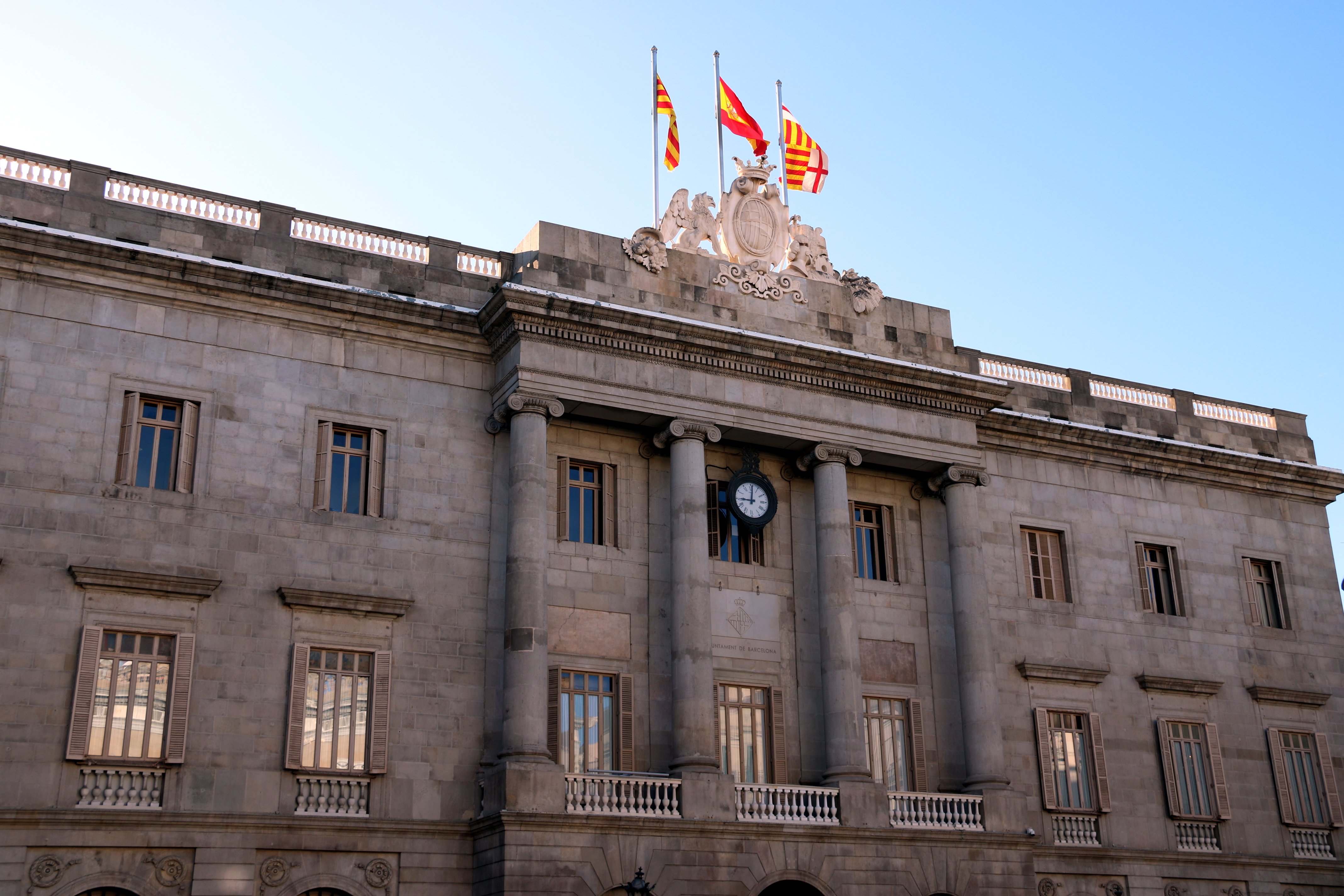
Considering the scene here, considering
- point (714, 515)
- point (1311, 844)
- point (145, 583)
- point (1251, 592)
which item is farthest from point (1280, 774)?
point (145, 583)

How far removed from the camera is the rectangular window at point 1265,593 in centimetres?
3572

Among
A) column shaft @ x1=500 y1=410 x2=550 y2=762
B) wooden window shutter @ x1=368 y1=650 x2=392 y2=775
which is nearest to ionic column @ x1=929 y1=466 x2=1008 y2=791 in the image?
column shaft @ x1=500 y1=410 x2=550 y2=762

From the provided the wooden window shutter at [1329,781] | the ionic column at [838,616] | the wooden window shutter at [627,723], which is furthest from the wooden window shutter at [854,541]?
the wooden window shutter at [1329,781]

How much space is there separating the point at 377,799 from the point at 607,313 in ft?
33.3

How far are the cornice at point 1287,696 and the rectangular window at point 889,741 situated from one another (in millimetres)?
A: 9944

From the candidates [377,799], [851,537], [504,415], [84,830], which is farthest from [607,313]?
[84,830]

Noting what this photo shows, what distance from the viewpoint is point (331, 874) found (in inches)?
945

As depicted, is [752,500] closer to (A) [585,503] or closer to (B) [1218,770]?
(A) [585,503]

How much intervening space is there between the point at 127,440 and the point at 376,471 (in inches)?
176

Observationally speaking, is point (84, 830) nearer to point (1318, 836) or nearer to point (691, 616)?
point (691, 616)

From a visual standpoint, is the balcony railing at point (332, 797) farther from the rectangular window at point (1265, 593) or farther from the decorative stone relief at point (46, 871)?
the rectangular window at point (1265, 593)

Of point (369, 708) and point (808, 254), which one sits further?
point (808, 254)

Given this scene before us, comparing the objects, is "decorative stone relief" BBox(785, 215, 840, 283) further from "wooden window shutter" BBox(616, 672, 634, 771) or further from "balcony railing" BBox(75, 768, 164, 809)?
"balcony railing" BBox(75, 768, 164, 809)

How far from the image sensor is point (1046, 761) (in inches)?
1223
